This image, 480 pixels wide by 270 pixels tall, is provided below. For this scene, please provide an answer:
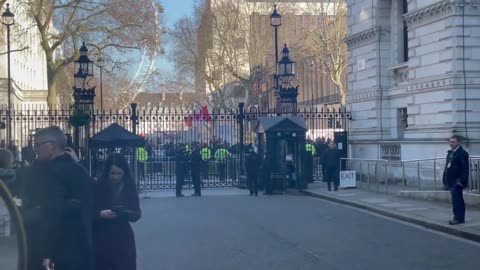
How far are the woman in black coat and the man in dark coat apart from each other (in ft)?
3.13

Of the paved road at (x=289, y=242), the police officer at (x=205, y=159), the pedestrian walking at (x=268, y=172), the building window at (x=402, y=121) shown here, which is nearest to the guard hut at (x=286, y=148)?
the pedestrian walking at (x=268, y=172)

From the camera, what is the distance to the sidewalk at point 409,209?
16344mm

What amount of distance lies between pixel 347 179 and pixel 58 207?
22.3m

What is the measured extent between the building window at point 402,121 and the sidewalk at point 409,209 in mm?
3689

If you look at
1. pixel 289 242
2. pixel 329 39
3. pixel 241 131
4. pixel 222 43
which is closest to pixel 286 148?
pixel 241 131

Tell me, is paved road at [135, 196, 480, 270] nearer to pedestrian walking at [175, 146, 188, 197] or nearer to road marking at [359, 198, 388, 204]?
road marking at [359, 198, 388, 204]

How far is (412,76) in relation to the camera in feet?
91.0

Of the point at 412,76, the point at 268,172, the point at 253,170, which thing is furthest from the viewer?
the point at 268,172

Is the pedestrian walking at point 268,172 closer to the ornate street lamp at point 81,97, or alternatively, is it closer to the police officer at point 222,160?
the police officer at point 222,160

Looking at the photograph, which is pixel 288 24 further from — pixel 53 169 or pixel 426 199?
pixel 53 169

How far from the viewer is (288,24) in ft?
197

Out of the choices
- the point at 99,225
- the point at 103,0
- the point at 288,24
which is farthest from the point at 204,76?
the point at 99,225

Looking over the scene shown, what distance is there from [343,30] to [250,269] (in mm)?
47418

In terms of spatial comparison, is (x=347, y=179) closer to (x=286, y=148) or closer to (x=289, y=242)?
(x=286, y=148)
